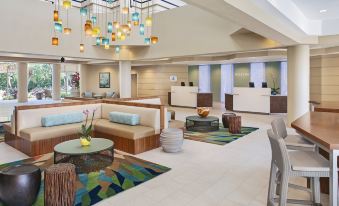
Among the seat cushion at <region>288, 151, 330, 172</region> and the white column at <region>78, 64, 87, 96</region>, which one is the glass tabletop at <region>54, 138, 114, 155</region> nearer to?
the seat cushion at <region>288, 151, 330, 172</region>

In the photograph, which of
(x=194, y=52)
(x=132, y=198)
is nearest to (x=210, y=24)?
(x=194, y=52)

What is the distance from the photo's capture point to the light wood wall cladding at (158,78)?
49.7 feet

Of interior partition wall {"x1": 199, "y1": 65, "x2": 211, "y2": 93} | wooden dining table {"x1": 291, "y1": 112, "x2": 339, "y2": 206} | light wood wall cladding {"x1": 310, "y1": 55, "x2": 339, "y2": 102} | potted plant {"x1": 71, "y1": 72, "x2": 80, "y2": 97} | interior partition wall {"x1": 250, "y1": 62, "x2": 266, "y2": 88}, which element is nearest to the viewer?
wooden dining table {"x1": 291, "y1": 112, "x2": 339, "y2": 206}

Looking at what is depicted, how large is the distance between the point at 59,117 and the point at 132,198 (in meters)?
3.34

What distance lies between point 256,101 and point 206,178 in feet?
26.4

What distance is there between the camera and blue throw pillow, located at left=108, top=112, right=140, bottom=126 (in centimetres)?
541

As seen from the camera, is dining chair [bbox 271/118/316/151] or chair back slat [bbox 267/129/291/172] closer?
chair back slat [bbox 267/129/291/172]

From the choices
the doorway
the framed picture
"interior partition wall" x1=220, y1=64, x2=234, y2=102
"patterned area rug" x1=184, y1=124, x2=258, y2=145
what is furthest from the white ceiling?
the framed picture

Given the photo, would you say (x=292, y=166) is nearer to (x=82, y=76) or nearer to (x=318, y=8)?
(x=318, y=8)

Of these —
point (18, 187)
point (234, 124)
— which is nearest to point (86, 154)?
point (18, 187)

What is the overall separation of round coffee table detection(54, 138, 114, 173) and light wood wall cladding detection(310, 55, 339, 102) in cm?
1086

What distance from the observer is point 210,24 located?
8391 mm

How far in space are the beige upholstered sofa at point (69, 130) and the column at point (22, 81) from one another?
462 inches

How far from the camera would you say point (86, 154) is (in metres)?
3.67
